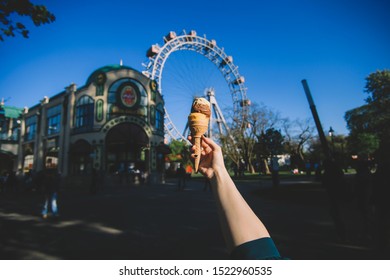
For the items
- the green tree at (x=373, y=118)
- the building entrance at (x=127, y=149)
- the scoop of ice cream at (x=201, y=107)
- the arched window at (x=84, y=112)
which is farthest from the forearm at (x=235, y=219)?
the green tree at (x=373, y=118)

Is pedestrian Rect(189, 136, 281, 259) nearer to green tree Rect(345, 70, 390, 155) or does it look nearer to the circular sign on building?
the circular sign on building

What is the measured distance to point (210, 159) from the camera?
1.44 m

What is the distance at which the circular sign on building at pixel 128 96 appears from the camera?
2314 centimetres

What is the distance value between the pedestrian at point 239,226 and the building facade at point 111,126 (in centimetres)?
2231

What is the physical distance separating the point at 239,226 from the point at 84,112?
25877mm

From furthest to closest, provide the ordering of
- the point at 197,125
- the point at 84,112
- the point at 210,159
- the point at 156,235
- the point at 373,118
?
the point at 373,118
the point at 84,112
the point at 156,235
the point at 197,125
the point at 210,159

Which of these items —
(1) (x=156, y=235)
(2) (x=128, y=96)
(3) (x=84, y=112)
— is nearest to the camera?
(1) (x=156, y=235)

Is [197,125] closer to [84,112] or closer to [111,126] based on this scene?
[111,126]

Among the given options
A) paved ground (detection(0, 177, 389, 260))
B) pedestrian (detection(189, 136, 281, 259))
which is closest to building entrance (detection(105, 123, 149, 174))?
paved ground (detection(0, 177, 389, 260))

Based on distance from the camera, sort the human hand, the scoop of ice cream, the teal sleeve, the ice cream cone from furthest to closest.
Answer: the scoop of ice cream
the ice cream cone
the human hand
the teal sleeve

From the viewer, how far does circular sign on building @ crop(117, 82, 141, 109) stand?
2314 cm

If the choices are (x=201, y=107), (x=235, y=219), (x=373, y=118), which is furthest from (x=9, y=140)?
(x=373, y=118)

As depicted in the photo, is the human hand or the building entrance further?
the building entrance

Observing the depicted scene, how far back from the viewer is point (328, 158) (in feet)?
17.2
